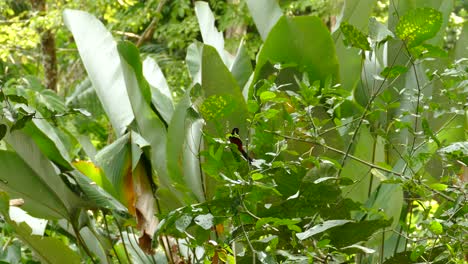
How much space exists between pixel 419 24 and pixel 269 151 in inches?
17.9

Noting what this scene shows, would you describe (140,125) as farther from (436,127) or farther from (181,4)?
(181,4)

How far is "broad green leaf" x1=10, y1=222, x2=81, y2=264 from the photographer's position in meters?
2.48

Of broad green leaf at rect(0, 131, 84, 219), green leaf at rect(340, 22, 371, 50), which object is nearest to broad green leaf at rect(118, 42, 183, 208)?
broad green leaf at rect(0, 131, 84, 219)

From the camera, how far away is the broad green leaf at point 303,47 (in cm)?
237

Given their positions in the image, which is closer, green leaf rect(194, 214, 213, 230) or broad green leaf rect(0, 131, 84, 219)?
green leaf rect(194, 214, 213, 230)

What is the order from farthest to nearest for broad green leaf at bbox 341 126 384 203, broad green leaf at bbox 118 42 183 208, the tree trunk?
the tree trunk, broad green leaf at bbox 118 42 183 208, broad green leaf at bbox 341 126 384 203

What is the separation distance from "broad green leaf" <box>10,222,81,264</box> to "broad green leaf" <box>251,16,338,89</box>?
76 cm

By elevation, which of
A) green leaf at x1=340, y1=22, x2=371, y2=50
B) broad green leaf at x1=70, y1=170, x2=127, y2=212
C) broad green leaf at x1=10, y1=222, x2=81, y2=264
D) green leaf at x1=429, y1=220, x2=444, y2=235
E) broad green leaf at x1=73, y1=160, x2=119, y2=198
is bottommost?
broad green leaf at x1=10, y1=222, x2=81, y2=264

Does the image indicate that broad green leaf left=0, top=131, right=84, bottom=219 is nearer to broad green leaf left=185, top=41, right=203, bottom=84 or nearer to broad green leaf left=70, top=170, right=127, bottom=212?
broad green leaf left=70, top=170, right=127, bottom=212

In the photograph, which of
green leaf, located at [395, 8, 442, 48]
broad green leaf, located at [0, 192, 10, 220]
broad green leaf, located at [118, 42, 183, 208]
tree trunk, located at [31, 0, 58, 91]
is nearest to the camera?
green leaf, located at [395, 8, 442, 48]

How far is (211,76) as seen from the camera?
234 cm

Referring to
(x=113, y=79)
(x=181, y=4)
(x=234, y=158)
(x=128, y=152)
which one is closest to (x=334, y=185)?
(x=234, y=158)

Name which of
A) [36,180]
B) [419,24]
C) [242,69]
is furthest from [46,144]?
[419,24]

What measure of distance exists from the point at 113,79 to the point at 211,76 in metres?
0.60
